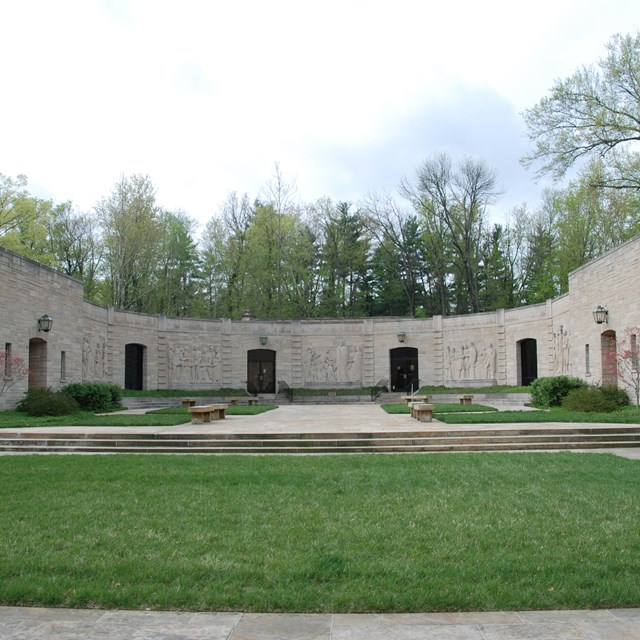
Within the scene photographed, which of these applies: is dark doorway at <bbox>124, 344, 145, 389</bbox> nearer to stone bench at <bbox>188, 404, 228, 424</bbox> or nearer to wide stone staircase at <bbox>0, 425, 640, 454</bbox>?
stone bench at <bbox>188, 404, 228, 424</bbox>

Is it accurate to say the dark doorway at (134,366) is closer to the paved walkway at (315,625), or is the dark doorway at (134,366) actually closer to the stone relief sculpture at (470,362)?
the stone relief sculpture at (470,362)

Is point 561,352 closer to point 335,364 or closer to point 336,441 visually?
point 335,364

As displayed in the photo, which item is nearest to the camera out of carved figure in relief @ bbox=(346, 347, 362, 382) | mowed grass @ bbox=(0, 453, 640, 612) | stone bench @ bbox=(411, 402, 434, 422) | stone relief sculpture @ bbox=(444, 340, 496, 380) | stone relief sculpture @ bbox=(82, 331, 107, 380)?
mowed grass @ bbox=(0, 453, 640, 612)

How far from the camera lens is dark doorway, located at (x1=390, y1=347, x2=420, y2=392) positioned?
114 feet

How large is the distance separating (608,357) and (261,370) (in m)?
19.0

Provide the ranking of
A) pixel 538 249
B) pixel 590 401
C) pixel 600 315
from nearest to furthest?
pixel 590 401 < pixel 600 315 < pixel 538 249

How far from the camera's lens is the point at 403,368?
114 feet

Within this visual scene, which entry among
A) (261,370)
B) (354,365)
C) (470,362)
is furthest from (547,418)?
(261,370)

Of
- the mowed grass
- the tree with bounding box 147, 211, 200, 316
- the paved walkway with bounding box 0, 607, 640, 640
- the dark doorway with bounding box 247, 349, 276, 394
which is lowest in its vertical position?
the paved walkway with bounding box 0, 607, 640, 640

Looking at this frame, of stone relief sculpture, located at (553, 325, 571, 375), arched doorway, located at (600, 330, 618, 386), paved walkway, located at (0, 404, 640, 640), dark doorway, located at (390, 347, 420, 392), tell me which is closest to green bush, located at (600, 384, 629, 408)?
arched doorway, located at (600, 330, 618, 386)

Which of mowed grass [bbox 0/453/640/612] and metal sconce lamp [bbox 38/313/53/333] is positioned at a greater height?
metal sconce lamp [bbox 38/313/53/333]

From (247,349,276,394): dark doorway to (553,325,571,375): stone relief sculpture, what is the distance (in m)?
15.1

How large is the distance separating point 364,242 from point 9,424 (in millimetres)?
32549

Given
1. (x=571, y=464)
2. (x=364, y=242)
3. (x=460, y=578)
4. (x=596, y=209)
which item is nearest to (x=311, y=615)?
(x=460, y=578)
